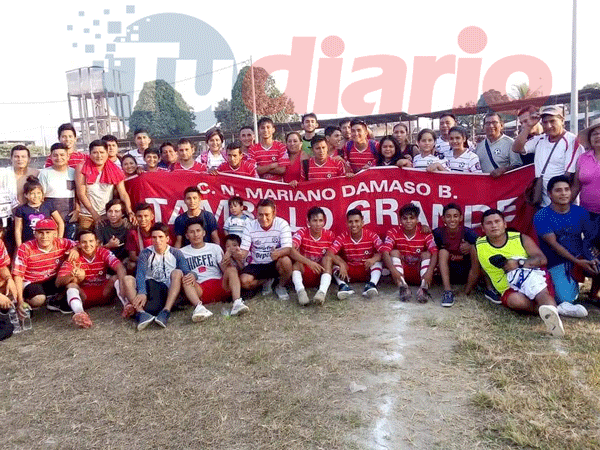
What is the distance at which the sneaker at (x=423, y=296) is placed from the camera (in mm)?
5266

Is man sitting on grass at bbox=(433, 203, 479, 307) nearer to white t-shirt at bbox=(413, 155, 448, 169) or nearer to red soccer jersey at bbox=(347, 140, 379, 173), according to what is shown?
white t-shirt at bbox=(413, 155, 448, 169)

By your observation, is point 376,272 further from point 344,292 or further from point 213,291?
point 213,291

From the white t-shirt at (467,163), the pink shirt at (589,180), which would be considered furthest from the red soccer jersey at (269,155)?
the pink shirt at (589,180)

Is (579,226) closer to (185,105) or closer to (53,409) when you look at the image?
(53,409)

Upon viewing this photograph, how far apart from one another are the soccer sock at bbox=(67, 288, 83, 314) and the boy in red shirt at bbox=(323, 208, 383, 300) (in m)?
2.63

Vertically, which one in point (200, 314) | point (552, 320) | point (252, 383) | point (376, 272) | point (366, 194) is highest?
point (366, 194)

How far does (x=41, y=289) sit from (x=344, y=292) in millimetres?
3221

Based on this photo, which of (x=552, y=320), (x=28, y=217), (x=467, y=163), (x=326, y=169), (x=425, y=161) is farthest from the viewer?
(x=326, y=169)

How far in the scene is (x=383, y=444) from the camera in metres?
2.85

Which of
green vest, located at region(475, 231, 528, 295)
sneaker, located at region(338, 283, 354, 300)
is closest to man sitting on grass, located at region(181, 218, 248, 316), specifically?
sneaker, located at region(338, 283, 354, 300)

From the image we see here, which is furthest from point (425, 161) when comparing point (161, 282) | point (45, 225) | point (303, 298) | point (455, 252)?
point (45, 225)

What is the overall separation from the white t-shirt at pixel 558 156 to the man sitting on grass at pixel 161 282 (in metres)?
3.85

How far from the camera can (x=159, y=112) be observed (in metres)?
58.3

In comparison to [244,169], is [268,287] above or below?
below
